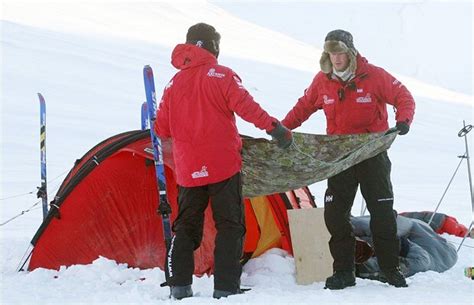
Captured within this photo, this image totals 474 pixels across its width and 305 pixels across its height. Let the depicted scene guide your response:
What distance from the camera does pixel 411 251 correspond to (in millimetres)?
6238

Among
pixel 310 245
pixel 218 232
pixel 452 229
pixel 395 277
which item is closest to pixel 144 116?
pixel 310 245

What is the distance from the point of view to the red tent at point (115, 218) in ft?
19.2

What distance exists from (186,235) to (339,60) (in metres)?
1.57

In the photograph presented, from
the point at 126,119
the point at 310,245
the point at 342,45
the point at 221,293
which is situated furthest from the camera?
the point at 126,119

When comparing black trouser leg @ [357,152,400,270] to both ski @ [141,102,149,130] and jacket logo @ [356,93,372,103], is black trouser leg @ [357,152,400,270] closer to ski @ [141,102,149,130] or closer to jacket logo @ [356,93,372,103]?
jacket logo @ [356,93,372,103]

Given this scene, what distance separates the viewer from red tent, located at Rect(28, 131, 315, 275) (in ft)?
19.2

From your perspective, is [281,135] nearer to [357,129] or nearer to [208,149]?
[208,149]

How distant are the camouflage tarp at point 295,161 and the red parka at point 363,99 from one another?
0.11m

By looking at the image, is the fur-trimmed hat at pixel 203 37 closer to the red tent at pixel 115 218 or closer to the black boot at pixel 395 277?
the red tent at pixel 115 218

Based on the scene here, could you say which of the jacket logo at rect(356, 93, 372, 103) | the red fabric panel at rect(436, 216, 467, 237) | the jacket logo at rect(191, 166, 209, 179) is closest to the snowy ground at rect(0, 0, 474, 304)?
the red fabric panel at rect(436, 216, 467, 237)

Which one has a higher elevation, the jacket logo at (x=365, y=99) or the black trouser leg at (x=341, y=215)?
the jacket logo at (x=365, y=99)

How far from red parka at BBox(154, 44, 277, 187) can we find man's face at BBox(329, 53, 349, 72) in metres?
0.82

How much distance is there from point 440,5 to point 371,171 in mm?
145326

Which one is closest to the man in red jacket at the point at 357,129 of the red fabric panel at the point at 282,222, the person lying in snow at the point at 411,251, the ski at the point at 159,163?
the person lying in snow at the point at 411,251
